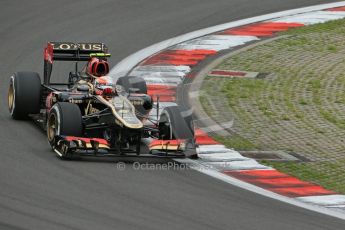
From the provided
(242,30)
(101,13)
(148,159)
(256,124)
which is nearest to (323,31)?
(242,30)

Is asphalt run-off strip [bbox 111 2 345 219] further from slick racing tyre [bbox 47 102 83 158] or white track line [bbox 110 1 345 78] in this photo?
slick racing tyre [bbox 47 102 83 158]

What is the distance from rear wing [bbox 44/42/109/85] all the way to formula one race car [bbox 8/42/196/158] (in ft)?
1.93

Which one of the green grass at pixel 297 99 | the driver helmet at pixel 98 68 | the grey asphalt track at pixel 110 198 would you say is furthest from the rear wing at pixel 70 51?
the green grass at pixel 297 99

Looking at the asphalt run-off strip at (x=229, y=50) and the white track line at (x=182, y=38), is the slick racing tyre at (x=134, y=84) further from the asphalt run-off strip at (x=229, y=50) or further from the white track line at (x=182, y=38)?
the white track line at (x=182, y=38)

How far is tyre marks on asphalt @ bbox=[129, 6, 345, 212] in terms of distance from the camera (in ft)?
49.6

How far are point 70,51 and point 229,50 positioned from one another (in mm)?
6076

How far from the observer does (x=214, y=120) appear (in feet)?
62.2

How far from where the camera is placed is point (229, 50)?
24.3m

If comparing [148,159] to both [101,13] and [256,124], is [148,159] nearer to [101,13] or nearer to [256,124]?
[256,124]

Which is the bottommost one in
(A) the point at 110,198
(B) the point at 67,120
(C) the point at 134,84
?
(A) the point at 110,198

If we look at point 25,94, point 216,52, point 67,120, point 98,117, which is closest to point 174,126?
point 98,117

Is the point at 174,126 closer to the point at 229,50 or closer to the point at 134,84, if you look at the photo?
the point at 134,84

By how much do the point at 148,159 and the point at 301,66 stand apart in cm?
790

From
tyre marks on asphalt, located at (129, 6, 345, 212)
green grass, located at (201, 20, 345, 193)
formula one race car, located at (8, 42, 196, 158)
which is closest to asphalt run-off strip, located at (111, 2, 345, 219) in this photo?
tyre marks on asphalt, located at (129, 6, 345, 212)
